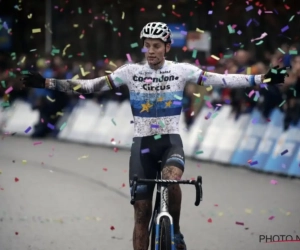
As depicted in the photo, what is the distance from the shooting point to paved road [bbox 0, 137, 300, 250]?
1063 centimetres

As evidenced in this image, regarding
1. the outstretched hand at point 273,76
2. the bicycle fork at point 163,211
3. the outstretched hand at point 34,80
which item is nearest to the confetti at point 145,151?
the bicycle fork at point 163,211

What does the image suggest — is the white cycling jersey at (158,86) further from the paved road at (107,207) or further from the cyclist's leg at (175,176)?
the paved road at (107,207)

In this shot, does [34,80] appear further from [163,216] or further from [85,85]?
[163,216]

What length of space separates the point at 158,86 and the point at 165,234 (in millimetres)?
1467

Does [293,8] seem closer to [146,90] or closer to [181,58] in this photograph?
[181,58]

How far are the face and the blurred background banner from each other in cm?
146

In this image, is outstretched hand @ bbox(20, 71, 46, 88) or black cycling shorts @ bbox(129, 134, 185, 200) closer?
black cycling shorts @ bbox(129, 134, 185, 200)

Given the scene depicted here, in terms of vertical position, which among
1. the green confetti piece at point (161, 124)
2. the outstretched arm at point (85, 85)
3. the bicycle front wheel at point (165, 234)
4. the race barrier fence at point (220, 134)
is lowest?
the race barrier fence at point (220, 134)

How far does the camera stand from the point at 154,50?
27.9 feet

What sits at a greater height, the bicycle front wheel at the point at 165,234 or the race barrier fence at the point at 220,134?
the bicycle front wheel at the point at 165,234

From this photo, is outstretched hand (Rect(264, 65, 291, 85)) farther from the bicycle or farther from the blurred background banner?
the blurred background banner

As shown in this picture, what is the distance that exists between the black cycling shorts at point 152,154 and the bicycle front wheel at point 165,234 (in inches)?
23.3

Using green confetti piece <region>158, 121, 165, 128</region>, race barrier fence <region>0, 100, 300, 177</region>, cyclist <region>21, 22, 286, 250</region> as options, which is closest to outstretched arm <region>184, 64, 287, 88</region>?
cyclist <region>21, 22, 286, 250</region>

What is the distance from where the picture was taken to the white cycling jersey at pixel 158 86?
8555mm
